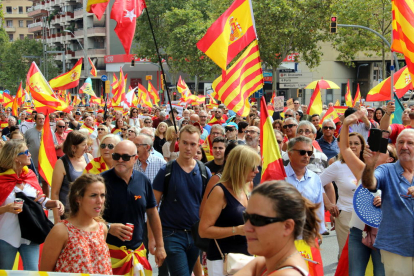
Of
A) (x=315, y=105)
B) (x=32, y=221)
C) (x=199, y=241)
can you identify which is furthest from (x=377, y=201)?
(x=315, y=105)

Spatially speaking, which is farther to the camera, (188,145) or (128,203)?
(188,145)

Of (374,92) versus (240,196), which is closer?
(240,196)

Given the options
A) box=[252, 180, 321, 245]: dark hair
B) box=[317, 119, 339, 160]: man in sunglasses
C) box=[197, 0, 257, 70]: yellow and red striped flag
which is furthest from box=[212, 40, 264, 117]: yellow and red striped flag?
box=[252, 180, 321, 245]: dark hair

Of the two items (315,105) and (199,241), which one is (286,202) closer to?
(199,241)

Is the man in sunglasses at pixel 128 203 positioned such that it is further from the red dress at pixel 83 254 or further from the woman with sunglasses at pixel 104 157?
the woman with sunglasses at pixel 104 157

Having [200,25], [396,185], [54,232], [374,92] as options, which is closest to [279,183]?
[54,232]

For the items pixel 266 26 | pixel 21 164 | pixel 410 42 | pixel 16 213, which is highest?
pixel 266 26

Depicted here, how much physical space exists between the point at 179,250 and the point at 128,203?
844mm

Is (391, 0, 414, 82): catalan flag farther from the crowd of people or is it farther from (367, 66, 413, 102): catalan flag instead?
(367, 66, 413, 102): catalan flag

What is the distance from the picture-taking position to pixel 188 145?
553 centimetres

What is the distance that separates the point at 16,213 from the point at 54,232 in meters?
1.37

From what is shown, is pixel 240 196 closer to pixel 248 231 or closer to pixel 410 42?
pixel 248 231

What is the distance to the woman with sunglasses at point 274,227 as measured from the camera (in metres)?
2.38

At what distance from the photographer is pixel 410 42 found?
7.67 m
